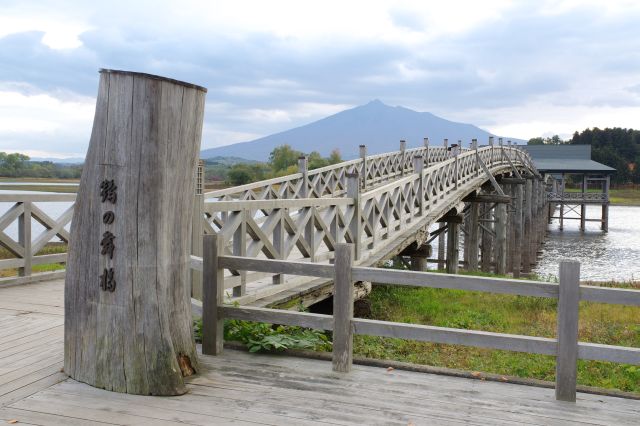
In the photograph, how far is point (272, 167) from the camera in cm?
6869

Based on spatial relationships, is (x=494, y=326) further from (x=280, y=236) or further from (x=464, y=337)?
(x=464, y=337)

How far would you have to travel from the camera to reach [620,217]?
71.2 meters

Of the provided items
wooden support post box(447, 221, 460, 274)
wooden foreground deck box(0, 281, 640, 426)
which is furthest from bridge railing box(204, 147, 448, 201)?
wooden foreground deck box(0, 281, 640, 426)

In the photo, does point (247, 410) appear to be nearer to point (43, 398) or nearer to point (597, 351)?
point (43, 398)

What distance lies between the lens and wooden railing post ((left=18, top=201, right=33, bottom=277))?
8.48 meters

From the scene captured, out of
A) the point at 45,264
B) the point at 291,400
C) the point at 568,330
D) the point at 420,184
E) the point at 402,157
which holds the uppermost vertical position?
the point at 402,157

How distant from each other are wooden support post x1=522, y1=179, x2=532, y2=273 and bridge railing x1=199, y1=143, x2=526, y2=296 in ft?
53.7

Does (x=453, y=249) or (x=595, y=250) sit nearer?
(x=453, y=249)

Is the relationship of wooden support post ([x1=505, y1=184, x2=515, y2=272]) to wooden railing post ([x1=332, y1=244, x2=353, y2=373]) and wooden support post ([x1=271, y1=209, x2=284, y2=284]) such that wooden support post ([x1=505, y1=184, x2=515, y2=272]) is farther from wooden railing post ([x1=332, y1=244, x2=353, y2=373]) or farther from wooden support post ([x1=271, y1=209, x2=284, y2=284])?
wooden railing post ([x1=332, y1=244, x2=353, y2=373])

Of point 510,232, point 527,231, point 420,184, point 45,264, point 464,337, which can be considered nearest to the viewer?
point 464,337

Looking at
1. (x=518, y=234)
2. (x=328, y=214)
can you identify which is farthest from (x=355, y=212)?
(x=518, y=234)

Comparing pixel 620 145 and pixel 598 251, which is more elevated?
pixel 620 145

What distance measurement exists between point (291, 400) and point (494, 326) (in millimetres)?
6627

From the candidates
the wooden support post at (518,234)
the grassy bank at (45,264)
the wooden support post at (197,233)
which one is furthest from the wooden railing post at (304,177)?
the wooden support post at (518,234)
